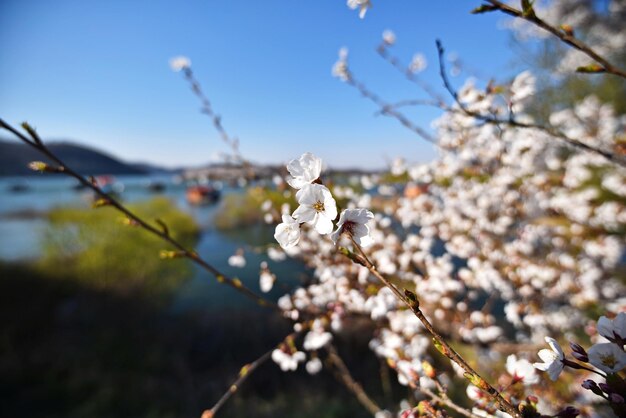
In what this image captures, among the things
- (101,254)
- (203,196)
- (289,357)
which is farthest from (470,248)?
(203,196)

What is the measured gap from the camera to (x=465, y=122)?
1.55 meters

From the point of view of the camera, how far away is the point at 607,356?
57 cm

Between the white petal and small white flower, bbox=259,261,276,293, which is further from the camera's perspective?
small white flower, bbox=259,261,276,293

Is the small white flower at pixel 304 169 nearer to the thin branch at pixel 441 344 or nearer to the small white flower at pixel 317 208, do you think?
the small white flower at pixel 317 208

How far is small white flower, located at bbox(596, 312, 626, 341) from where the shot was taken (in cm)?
58

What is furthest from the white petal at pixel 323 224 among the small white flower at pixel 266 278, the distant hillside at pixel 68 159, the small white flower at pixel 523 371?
the distant hillside at pixel 68 159

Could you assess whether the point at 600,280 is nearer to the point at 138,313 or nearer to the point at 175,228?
the point at 138,313

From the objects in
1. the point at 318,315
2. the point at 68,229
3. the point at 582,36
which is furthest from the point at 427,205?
the point at 582,36

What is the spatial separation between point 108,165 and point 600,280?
2958 inches

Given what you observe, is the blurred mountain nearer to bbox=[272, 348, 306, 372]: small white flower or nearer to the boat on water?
the boat on water

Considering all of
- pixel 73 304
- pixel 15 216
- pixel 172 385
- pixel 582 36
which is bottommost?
pixel 15 216

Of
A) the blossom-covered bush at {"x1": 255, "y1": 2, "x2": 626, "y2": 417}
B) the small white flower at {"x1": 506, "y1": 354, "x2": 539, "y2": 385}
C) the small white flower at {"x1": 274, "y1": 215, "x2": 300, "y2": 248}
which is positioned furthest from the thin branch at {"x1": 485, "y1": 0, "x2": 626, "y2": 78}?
the small white flower at {"x1": 506, "y1": 354, "x2": 539, "y2": 385}

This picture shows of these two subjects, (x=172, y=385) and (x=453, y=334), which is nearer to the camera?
(x=453, y=334)

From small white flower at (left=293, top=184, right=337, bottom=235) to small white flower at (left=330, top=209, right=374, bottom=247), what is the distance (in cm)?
2
